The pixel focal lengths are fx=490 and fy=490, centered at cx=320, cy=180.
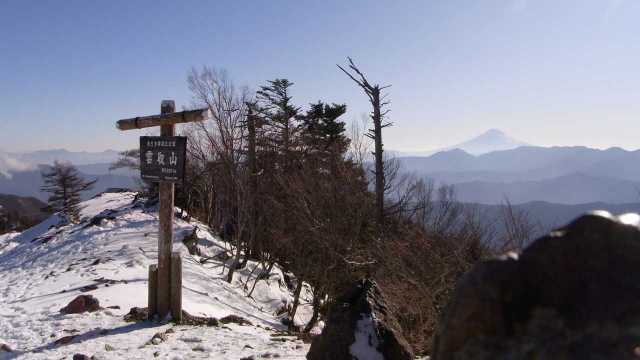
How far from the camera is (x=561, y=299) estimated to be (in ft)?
8.01

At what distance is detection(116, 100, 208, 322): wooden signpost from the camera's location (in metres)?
7.80

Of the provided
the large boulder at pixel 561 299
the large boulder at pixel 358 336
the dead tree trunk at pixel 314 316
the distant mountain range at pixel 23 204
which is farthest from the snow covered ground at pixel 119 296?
the distant mountain range at pixel 23 204

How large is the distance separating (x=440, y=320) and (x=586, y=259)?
32.9 inches

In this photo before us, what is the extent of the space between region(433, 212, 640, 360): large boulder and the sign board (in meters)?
6.01

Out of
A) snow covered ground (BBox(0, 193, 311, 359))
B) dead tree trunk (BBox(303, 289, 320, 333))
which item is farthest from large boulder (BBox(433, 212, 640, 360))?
dead tree trunk (BBox(303, 289, 320, 333))

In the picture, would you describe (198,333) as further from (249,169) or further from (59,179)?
(59,179)

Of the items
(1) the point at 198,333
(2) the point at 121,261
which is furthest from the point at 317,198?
(1) the point at 198,333

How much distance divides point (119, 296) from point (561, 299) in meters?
9.35

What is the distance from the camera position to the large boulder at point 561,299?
2340 millimetres

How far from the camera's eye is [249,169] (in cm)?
1784

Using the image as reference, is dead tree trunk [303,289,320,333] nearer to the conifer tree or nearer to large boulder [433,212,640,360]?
large boulder [433,212,640,360]

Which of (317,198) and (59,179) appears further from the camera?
(59,179)

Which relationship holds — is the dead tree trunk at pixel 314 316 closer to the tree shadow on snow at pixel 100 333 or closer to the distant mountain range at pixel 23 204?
the tree shadow on snow at pixel 100 333

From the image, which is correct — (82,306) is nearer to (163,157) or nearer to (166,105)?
(163,157)
